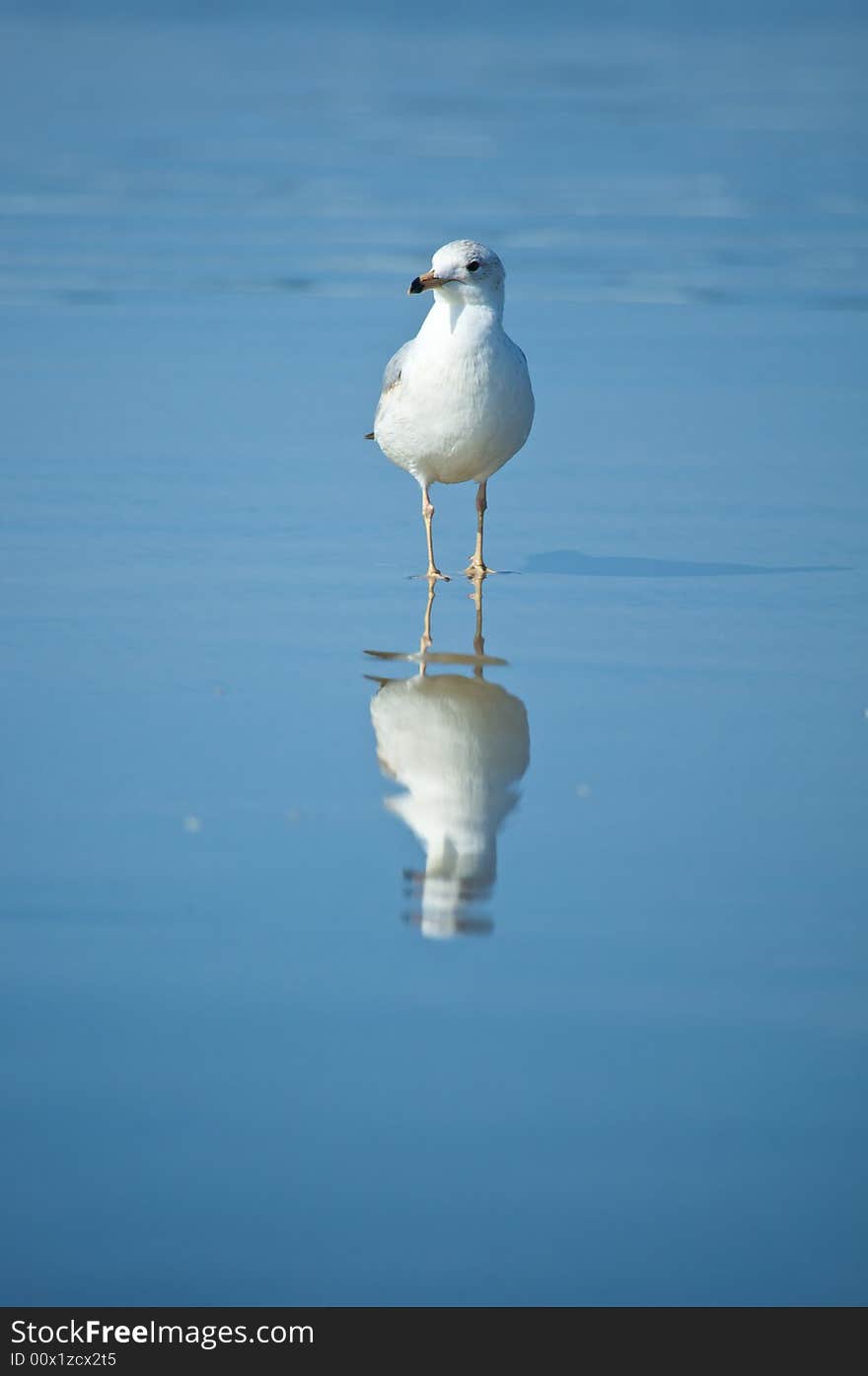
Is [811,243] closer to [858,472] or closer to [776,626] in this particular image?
[858,472]

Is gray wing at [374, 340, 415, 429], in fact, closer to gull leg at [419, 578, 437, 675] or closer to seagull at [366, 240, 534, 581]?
seagull at [366, 240, 534, 581]

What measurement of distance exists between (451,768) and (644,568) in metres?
2.50

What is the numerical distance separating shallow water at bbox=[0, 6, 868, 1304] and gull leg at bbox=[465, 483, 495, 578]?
0.53 feet

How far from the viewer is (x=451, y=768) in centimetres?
498

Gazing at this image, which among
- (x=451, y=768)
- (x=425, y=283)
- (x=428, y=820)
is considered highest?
(x=425, y=283)

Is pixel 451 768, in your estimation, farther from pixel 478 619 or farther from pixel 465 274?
pixel 465 274

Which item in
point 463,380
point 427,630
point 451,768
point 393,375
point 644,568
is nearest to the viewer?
point 451,768

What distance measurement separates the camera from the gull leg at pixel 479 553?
23.7ft

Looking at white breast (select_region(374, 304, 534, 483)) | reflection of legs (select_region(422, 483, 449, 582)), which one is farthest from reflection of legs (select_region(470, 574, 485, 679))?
white breast (select_region(374, 304, 534, 483))

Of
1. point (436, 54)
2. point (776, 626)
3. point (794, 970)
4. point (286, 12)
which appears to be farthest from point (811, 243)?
point (286, 12)

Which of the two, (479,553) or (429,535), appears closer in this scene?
(429,535)

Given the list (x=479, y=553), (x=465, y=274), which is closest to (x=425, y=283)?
(x=465, y=274)

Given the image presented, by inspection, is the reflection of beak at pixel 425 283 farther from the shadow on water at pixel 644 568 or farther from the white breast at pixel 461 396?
the shadow on water at pixel 644 568

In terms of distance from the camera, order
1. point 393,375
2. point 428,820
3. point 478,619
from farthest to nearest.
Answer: point 393,375 → point 478,619 → point 428,820
